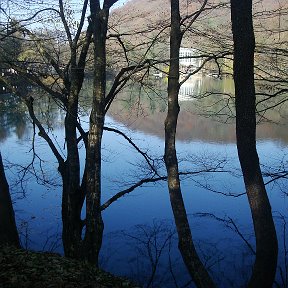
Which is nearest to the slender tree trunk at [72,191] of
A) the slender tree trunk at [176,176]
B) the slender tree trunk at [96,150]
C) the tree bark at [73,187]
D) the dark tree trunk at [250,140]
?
the tree bark at [73,187]

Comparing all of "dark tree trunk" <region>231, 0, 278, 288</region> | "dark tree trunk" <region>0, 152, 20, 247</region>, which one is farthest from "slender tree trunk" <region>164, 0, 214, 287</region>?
"dark tree trunk" <region>0, 152, 20, 247</region>

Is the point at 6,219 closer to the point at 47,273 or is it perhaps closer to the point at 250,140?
the point at 47,273

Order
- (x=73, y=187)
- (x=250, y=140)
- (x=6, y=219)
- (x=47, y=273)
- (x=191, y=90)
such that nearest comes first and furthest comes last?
(x=47, y=273) < (x=250, y=140) < (x=6, y=219) < (x=73, y=187) < (x=191, y=90)

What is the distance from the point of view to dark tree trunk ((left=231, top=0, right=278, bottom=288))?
13.9 feet

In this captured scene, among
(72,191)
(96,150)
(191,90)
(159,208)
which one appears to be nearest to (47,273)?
(96,150)

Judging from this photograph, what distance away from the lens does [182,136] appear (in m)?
13.7

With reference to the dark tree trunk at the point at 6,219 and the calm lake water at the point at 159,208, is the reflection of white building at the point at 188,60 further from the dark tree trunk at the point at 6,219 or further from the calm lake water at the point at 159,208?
the dark tree trunk at the point at 6,219

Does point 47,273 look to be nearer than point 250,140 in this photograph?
Yes

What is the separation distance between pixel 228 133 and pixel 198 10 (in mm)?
8493

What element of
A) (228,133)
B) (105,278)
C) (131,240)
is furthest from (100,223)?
(228,133)

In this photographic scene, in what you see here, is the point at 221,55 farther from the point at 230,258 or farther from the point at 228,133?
the point at 228,133

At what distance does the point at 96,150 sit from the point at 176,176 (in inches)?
46.5

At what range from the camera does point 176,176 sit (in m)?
5.50

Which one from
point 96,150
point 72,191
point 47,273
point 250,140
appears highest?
point 96,150
